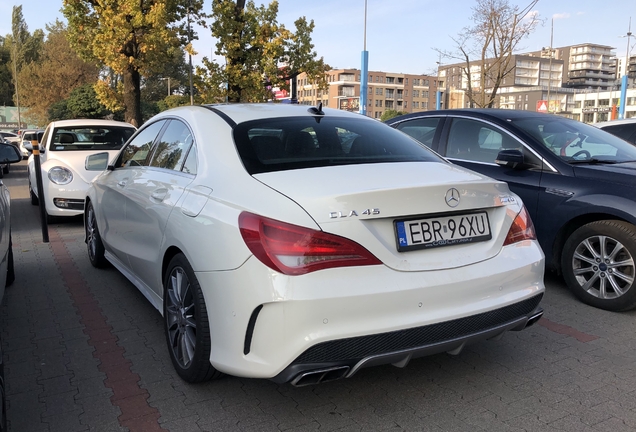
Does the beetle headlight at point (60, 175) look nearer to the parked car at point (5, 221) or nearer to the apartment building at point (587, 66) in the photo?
the parked car at point (5, 221)

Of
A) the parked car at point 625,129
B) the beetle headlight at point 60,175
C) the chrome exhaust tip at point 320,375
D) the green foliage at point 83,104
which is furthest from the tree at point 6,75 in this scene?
the chrome exhaust tip at point 320,375

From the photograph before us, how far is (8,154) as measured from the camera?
4219 mm

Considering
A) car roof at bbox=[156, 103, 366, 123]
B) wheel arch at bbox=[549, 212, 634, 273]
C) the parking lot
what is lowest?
the parking lot

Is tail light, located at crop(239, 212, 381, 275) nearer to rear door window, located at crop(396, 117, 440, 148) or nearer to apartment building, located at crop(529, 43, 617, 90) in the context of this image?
rear door window, located at crop(396, 117, 440, 148)

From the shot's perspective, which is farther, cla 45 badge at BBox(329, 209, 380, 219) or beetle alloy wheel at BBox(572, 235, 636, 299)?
beetle alloy wheel at BBox(572, 235, 636, 299)

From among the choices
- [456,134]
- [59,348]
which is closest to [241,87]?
[456,134]

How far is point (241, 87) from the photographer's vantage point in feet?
66.3

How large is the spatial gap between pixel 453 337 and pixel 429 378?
71 centimetres

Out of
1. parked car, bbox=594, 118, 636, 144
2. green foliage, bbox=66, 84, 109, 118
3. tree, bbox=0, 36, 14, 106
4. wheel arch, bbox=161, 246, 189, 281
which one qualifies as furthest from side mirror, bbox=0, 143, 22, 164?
tree, bbox=0, 36, 14, 106

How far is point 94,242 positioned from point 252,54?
16.0 metres

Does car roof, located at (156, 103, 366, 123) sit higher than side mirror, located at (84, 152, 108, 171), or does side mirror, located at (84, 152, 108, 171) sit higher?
car roof, located at (156, 103, 366, 123)

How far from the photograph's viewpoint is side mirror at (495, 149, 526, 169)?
478 centimetres

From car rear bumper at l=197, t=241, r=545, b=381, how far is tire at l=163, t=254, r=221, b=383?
0.33ft

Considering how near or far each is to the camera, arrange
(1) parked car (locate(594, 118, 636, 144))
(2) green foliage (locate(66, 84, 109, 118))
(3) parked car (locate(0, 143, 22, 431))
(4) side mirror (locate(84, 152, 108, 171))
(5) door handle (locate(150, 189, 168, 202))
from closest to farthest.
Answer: (5) door handle (locate(150, 189, 168, 202)) → (3) parked car (locate(0, 143, 22, 431)) → (4) side mirror (locate(84, 152, 108, 171)) → (1) parked car (locate(594, 118, 636, 144)) → (2) green foliage (locate(66, 84, 109, 118))
